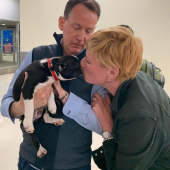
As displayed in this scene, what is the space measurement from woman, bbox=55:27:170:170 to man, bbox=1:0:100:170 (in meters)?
0.17

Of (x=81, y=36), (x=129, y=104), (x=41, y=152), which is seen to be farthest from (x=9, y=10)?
(x=129, y=104)

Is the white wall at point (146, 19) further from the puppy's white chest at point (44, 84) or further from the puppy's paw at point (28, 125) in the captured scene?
the puppy's paw at point (28, 125)

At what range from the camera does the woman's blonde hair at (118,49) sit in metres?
0.87

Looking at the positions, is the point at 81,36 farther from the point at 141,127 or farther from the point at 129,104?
the point at 141,127

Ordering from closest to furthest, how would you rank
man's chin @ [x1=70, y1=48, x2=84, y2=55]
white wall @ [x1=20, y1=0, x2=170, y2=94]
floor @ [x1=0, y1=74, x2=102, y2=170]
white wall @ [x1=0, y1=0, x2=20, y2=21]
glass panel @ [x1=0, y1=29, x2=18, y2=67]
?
man's chin @ [x1=70, y1=48, x2=84, y2=55] → floor @ [x1=0, y1=74, x2=102, y2=170] → white wall @ [x1=20, y1=0, x2=170, y2=94] → white wall @ [x1=0, y1=0, x2=20, y2=21] → glass panel @ [x1=0, y1=29, x2=18, y2=67]

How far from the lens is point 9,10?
6.82 metres

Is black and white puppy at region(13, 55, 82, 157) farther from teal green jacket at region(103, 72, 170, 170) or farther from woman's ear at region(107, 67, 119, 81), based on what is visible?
teal green jacket at region(103, 72, 170, 170)

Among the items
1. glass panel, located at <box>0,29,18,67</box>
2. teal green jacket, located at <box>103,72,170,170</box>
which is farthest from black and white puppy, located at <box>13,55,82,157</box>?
glass panel, located at <box>0,29,18,67</box>

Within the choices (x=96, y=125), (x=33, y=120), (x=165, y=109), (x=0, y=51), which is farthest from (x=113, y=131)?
(x=0, y=51)

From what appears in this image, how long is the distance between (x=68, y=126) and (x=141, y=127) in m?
0.45

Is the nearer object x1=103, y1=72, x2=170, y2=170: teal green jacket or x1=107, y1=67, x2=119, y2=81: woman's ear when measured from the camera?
x1=103, y1=72, x2=170, y2=170: teal green jacket

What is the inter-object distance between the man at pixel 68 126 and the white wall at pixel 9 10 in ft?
21.7

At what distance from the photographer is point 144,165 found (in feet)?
2.89

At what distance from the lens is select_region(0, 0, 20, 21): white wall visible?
6605 mm
